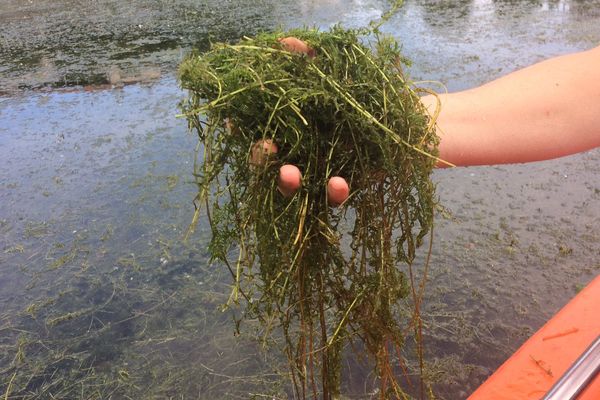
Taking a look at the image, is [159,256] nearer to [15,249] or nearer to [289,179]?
[15,249]

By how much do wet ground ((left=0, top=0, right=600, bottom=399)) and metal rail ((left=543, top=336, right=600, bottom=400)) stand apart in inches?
37.2

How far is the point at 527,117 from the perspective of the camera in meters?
1.87

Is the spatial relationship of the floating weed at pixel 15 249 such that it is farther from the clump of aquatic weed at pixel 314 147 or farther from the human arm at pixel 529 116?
the human arm at pixel 529 116

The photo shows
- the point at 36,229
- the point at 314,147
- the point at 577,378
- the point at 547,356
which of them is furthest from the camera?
the point at 36,229

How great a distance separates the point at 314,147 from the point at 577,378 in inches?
33.7

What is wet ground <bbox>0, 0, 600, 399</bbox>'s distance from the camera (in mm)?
2783

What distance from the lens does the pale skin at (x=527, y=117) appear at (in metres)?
1.84

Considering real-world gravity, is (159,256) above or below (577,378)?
below

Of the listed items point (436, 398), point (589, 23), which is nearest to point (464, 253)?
point (436, 398)

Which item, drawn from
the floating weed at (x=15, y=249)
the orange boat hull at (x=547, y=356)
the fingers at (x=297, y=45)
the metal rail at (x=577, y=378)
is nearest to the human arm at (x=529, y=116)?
the fingers at (x=297, y=45)

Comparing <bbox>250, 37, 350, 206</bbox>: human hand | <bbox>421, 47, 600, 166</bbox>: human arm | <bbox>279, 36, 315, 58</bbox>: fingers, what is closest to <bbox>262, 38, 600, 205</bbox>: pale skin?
<bbox>421, 47, 600, 166</bbox>: human arm

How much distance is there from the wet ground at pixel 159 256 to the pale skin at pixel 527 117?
434 millimetres

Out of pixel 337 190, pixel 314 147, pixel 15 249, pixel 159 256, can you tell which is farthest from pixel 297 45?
pixel 15 249

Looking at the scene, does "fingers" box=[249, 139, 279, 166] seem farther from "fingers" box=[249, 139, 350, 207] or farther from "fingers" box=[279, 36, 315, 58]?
"fingers" box=[279, 36, 315, 58]
